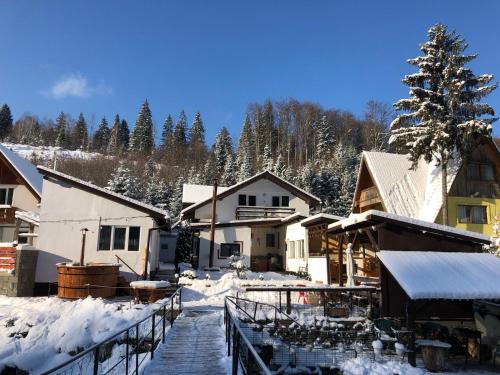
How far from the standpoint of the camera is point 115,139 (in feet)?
300

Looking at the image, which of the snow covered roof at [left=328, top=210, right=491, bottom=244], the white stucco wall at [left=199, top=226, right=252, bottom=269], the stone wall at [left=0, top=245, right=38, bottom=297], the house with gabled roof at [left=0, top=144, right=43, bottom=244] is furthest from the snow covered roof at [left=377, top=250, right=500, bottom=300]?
the house with gabled roof at [left=0, top=144, right=43, bottom=244]

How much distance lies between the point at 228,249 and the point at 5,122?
92.9 m

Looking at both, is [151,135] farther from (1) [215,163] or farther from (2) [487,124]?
(2) [487,124]

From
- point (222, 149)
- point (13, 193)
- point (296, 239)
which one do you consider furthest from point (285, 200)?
point (222, 149)

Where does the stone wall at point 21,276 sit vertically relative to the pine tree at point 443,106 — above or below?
below

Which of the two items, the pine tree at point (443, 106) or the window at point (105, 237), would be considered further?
the pine tree at point (443, 106)

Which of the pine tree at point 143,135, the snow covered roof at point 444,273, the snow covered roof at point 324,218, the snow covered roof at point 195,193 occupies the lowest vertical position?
the snow covered roof at point 444,273

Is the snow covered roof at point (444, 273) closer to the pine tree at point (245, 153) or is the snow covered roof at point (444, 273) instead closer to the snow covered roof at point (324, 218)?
the snow covered roof at point (324, 218)

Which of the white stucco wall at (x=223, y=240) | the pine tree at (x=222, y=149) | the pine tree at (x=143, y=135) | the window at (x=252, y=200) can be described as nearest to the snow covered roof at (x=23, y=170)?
the white stucco wall at (x=223, y=240)

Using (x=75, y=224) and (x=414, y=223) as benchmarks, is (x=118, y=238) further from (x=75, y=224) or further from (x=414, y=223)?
(x=414, y=223)

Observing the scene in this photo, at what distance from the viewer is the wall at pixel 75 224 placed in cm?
1972

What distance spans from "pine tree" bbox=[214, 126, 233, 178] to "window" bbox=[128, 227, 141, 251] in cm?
4194

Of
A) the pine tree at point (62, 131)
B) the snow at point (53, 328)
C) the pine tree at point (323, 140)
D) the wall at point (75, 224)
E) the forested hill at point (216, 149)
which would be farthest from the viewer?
the pine tree at point (62, 131)

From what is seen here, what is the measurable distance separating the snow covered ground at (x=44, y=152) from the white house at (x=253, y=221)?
5639 centimetres
